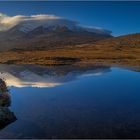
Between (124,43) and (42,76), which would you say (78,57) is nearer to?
(42,76)

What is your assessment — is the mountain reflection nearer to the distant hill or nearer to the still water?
the still water

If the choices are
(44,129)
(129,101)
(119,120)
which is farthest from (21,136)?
(129,101)

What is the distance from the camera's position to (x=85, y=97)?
973 inches

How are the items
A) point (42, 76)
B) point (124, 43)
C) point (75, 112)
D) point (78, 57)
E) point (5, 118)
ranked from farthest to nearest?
point (124, 43), point (78, 57), point (42, 76), point (75, 112), point (5, 118)

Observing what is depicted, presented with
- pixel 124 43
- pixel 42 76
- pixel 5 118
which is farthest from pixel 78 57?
pixel 124 43

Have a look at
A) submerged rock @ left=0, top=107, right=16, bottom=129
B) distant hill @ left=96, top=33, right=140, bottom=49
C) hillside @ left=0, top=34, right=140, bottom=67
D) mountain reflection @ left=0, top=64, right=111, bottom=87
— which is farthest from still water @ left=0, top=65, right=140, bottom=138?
distant hill @ left=96, top=33, right=140, bottom=49

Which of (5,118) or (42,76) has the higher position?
(42,76)

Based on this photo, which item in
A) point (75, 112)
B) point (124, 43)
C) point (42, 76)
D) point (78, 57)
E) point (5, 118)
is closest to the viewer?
point (5, 118)

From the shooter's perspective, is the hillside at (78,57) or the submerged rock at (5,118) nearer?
the submerged rock at (5,118)

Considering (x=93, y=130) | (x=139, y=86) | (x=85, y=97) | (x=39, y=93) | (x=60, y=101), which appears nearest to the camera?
A: (x=93, y=130)

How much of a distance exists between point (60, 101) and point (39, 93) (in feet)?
13.4

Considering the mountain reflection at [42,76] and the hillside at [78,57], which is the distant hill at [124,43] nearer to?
the hillside at [78,57]

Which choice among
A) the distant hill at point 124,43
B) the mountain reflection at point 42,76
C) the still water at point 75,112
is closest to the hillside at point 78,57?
the mountain reflection at point 42,76

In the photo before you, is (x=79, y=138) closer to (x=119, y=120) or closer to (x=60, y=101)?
(x=119, y=120)
